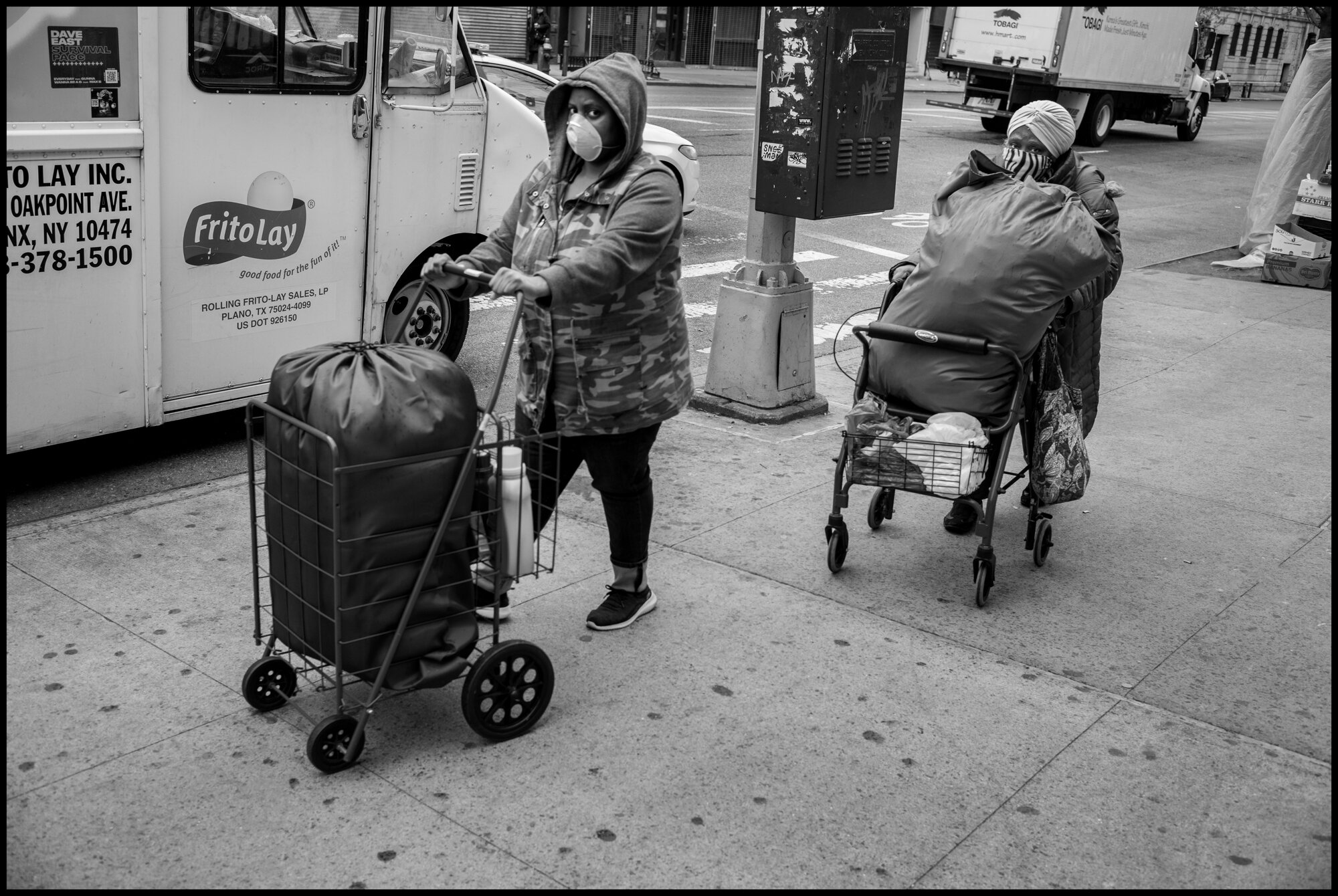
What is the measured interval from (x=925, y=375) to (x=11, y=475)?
12.4 ft

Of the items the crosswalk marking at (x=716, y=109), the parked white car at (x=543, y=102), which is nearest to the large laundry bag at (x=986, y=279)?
the parked white car at (x=543, y=102)

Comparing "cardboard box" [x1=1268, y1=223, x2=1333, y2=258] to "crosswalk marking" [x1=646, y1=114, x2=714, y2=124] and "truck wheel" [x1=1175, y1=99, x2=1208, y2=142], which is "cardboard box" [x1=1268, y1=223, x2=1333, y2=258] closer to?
"crosswalk marking" [x1=646, y1=114, x2=714, y2=124]

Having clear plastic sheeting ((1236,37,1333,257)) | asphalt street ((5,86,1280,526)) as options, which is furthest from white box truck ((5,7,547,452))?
clear plastic sheeting ((1236,37,1333,257))

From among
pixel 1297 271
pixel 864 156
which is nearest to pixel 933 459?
pixel 864 156

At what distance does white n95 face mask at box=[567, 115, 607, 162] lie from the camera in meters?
3.61

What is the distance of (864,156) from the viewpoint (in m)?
6.34

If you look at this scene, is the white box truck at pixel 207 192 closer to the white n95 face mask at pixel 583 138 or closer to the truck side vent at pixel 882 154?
the white n95 face mask at pixel 583 138

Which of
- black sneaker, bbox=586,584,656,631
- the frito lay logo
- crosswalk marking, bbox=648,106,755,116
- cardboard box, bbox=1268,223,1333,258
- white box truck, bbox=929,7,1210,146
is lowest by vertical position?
black sneaker, bbox=586,584,656,631

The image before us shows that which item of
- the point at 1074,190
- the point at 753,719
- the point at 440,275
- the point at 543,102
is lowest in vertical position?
the point at 753,719

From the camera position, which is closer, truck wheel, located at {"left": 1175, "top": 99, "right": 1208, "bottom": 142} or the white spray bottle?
the white spray bottle

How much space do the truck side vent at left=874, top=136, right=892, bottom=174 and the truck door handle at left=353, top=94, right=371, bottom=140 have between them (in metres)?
2.50

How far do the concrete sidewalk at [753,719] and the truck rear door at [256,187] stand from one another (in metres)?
0.67

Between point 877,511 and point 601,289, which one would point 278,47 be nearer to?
point 601,289

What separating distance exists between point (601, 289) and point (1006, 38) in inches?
904
